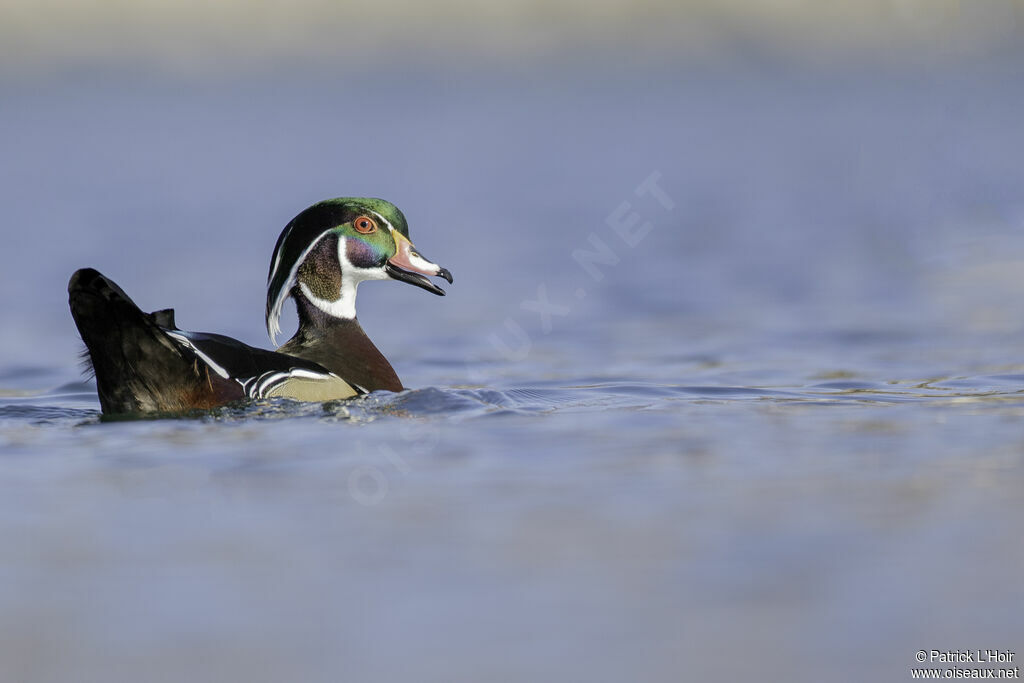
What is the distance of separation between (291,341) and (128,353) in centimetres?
177

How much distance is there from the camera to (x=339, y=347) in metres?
8.16

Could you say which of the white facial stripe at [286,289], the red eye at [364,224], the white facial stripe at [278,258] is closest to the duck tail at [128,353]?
the white facial stripe at [286,289]

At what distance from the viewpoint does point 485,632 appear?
3.69 metres

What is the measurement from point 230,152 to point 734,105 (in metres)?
7.65

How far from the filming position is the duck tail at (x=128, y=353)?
6371 mm

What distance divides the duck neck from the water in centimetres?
44

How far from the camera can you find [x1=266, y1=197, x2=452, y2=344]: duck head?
8156 millimetres

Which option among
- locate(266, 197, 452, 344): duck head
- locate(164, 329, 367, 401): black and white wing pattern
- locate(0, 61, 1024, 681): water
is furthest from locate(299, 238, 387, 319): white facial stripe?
locate(0, 61, 1024, 681): water

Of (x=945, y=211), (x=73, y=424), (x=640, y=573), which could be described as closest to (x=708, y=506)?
(x=640, y=573)

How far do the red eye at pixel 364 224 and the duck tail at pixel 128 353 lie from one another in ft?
4.97

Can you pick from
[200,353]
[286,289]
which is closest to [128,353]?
[200,353]

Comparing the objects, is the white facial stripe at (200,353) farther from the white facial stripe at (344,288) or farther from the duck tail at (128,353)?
the white facial stripe at (344,288)

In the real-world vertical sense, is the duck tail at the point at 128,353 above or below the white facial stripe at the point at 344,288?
below

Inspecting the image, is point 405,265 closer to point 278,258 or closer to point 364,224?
point 364,224
